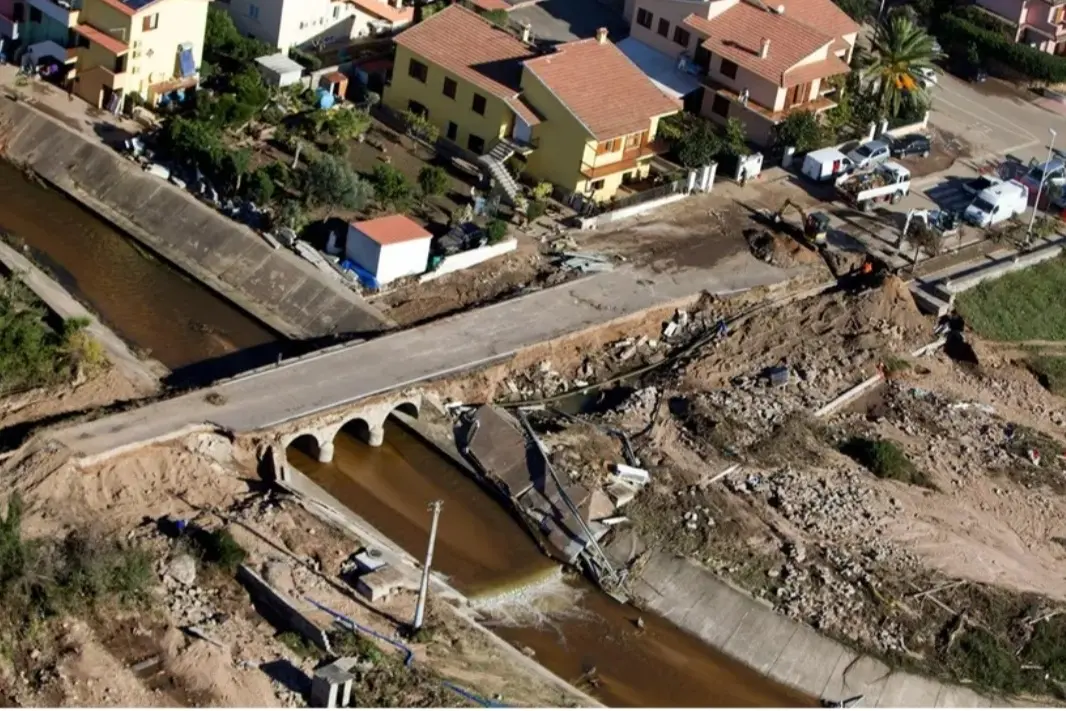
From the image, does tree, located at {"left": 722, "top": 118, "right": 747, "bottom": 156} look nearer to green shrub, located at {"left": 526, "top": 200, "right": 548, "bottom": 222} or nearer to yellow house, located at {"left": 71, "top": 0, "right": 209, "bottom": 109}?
green shrub, located at {"left": 526, "top": 200, "right": 548, "bottom": 222}

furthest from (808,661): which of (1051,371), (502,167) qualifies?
(502,167)

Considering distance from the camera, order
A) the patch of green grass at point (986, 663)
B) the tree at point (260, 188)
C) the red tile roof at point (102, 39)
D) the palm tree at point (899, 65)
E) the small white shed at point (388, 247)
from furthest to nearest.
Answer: the palm tree at point (899, 65), the red tile roof at point (102, 39), the tree at point (260, 188), the small white shed at point (388, 247), the patch of green grass at point (986, 663)

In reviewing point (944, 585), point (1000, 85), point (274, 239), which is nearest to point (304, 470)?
point (274, 239)

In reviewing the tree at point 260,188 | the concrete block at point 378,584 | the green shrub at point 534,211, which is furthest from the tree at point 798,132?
the concrete block at point 378,584

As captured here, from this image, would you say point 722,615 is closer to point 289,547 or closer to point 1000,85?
point 289,547

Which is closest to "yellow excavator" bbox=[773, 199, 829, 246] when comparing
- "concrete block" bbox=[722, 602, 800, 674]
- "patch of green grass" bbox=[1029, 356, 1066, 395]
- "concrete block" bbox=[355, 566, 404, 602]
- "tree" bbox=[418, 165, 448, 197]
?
"patch of green grass" bbox=[1029, 356, 1066, 395]

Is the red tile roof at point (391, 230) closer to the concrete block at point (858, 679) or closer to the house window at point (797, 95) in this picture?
the house window at point (797, 95)

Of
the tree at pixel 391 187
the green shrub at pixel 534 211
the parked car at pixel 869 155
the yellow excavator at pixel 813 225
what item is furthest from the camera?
the parked car at pixel 869 155

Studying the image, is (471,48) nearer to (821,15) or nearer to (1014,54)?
(821,15)
